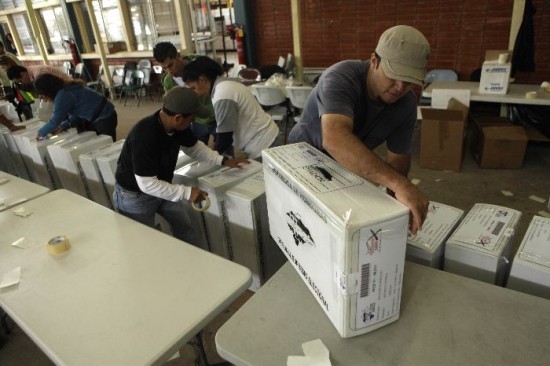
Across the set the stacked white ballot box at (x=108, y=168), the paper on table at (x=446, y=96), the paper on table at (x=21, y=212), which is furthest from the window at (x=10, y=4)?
the paper on table at (x=446, y=96)

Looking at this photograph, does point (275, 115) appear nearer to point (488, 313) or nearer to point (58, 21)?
point (488, 313)

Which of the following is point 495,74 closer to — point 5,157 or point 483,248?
point 483,248

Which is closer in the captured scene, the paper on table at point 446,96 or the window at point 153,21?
the paper on table at point 446,96

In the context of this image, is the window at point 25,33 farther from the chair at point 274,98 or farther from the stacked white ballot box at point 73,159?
the stacked white ballot box at point 73,159

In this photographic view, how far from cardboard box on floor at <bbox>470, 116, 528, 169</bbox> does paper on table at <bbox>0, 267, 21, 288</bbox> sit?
3.53 m

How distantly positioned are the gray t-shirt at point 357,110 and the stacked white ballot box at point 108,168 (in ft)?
4.37

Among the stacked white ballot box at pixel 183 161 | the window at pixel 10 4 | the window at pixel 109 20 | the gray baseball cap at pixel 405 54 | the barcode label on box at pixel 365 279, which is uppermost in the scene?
the window at pixel 10 4

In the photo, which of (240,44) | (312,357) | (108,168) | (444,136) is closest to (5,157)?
(108,168)

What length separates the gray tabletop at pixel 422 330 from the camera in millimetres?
865

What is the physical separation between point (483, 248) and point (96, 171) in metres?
2.34

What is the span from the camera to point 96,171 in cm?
250

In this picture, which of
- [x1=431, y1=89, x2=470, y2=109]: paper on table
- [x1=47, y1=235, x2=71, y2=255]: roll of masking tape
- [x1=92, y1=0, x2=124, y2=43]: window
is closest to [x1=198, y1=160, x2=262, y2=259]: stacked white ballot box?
[x1=47, y1=235, x2=71, y2=255]: roll of masking tape

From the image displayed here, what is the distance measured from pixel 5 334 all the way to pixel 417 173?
3.32 metres

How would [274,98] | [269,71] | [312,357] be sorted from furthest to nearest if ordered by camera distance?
[269,71], [274,98], [312,357]
